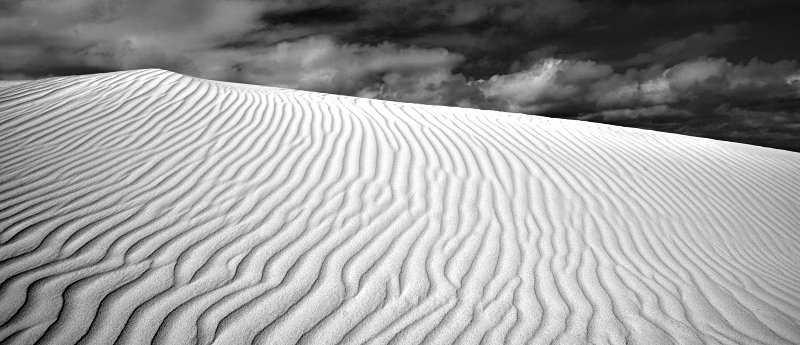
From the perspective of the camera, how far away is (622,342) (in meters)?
2.85

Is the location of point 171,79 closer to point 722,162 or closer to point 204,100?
point 204,100

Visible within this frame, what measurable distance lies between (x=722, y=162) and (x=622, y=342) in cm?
605

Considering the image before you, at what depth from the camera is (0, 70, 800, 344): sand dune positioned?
277cm

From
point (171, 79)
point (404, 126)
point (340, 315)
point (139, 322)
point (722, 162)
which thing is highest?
point (171, 79)

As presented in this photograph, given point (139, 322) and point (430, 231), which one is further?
point (430, 231)

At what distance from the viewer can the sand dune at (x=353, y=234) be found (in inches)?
109

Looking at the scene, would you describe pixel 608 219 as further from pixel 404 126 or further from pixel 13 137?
pixel 13 137

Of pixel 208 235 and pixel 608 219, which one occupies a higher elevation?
pixel 208 235

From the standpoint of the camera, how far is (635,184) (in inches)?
226

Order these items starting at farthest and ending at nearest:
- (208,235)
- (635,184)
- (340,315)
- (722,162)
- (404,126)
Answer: (722,162)
(404,126)
(635,184)
(208,235)
(340,315)

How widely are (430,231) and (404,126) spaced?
302 cm

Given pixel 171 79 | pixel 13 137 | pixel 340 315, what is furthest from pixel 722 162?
pixel 13 137

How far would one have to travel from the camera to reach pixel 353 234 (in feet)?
12.2

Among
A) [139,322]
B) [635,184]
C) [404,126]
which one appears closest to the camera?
[139,322]
